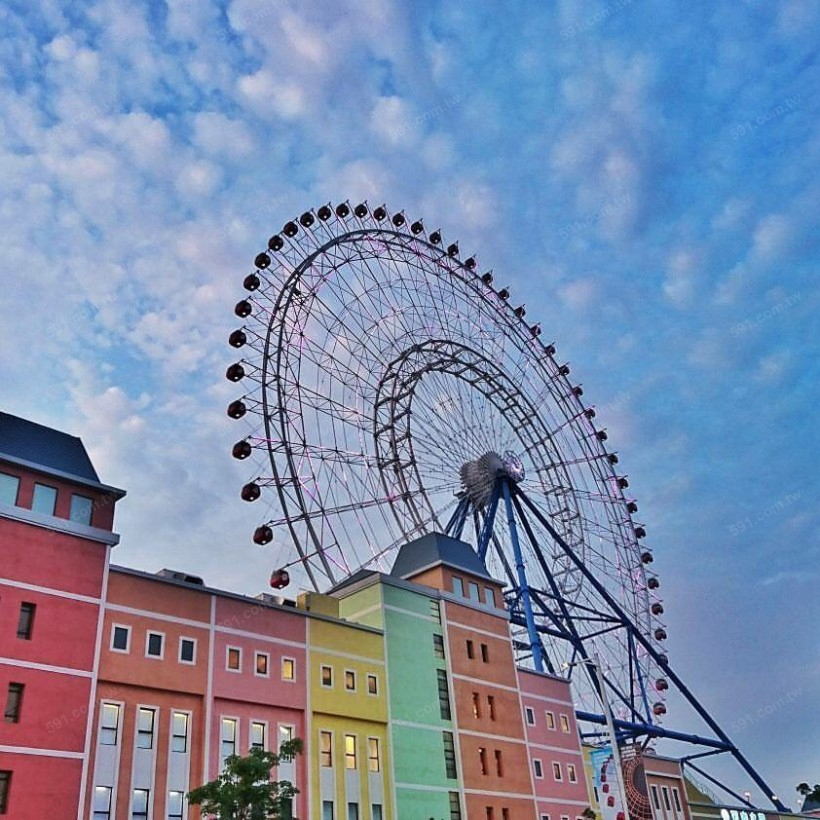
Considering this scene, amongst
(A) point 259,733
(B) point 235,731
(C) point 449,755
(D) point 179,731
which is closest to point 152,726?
(D) point 179,731

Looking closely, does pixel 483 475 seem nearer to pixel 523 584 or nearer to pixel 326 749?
pixel 523 584

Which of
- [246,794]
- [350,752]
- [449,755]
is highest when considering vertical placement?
[449,755]

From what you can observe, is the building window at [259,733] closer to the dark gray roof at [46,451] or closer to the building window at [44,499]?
the dark gray roof at [46,451]

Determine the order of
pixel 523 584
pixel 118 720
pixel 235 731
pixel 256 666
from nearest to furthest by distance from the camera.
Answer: pixel 118 720 → pixel 235 731 → pixel 256 666 → pixel 523 584

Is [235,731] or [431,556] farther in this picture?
[431,556]

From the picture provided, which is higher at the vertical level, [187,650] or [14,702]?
[187,650]

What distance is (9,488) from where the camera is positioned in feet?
123

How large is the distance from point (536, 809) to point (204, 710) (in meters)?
24.8

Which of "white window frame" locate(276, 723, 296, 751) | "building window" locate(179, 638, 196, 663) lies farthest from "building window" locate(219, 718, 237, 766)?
"building window" locate(179, 638, 196, 663)

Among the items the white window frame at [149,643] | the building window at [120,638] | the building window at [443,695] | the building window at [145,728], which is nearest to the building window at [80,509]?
the building window at [120,638]

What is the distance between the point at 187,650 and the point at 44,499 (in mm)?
9341

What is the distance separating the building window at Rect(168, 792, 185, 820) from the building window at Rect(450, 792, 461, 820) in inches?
671

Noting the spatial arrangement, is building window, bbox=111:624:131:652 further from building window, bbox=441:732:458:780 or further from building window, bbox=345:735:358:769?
building window, bbox=441:732:458:780

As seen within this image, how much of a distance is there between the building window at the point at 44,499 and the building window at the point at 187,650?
833 cm
